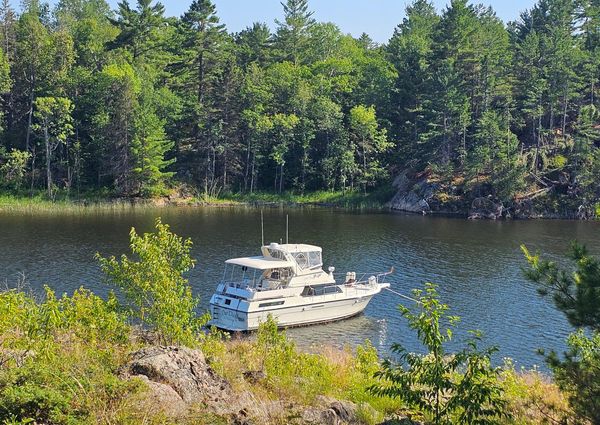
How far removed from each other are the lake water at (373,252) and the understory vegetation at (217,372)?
12.2 metres

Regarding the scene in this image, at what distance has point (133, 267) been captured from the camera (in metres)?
18.1

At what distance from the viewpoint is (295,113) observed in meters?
88.7

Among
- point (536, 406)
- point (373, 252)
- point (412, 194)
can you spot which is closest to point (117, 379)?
point (536, 406)

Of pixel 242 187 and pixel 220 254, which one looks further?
pixel 242 187

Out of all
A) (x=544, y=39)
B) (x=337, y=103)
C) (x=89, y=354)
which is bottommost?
(x=89, y=354)

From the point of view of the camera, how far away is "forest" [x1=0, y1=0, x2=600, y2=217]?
7575 cm

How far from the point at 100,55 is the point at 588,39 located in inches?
2662

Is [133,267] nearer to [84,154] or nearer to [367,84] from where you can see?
[84,154]

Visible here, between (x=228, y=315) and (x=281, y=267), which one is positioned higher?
(x=281, y=267)

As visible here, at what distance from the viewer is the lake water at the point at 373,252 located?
3134 centimetres

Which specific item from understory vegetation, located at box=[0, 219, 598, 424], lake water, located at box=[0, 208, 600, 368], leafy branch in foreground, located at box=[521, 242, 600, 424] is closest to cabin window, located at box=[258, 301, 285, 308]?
lake water, located at box=[0, 208, 600, 368]

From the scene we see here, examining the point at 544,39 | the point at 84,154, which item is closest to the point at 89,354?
the point at 84,154

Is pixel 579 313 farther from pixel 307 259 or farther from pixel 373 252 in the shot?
pixel 373 252

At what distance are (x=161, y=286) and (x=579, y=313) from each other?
10.7m
